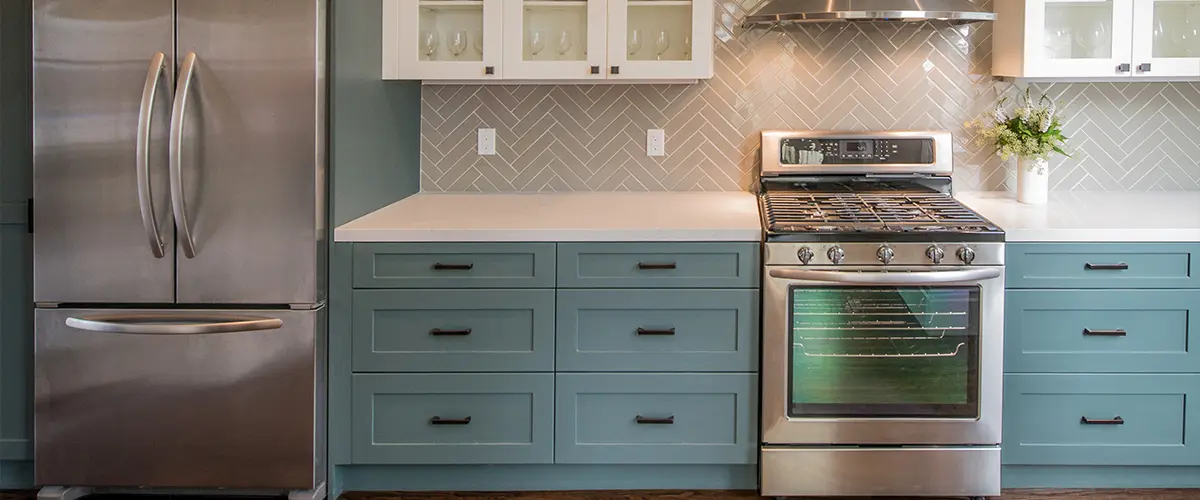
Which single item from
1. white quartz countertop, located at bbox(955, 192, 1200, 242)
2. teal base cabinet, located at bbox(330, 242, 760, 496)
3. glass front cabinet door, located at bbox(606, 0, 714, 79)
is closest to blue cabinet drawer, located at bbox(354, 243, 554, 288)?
teal base cabinet, located at bbox(330, 242, 760, 496)

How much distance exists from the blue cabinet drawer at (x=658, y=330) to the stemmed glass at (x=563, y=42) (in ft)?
2.72

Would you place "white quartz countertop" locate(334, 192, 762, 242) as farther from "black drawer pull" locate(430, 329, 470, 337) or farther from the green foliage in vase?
the green foliage in vase

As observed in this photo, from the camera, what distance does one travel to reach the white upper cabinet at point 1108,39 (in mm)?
3473

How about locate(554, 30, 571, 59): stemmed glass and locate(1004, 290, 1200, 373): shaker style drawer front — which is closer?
locate(1004, 290, 1200, 373): shaker style drawer front

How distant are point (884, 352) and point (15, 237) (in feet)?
7.74

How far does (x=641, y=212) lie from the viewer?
3.39m

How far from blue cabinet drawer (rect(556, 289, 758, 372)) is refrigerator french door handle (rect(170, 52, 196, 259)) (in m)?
0.98

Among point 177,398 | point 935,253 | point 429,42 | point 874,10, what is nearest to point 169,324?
point 177,398

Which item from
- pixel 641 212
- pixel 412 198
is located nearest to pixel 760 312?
pixel 641 212

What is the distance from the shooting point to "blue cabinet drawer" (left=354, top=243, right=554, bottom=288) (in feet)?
10.1

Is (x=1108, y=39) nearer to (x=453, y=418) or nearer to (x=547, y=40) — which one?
(x=547, y=40)

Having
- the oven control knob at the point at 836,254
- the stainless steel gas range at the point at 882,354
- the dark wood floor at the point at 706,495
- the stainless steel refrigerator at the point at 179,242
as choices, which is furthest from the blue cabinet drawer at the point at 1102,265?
the stainless steel refrigerator at the point at 179,242

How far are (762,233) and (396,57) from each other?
4.08ft

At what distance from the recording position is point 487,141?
390 centimetres
